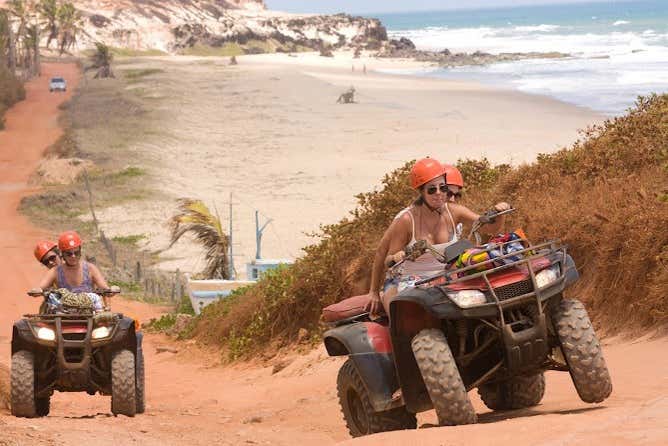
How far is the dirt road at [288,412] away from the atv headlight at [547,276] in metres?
0.77

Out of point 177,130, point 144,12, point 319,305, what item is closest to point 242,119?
point 177,130

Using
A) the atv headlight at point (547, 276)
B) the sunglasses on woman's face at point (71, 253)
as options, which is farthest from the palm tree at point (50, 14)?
the atv headlight at point (547, 276)

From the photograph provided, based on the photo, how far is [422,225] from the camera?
8.11 meters

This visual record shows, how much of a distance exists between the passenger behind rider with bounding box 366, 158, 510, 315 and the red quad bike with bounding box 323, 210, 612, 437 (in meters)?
0.27

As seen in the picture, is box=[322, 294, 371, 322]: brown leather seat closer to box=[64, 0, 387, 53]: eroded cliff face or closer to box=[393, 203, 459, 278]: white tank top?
box=[393, 203, 459, 278]: white tank top

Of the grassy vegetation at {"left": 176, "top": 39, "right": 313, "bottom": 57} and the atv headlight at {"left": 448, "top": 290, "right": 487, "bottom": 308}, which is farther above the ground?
the atv headlight at {"left": 448, "top": 290, "right": 487, "bottom": 308}

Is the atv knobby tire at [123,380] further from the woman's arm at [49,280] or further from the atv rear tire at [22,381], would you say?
the woman's arm at [49,280]

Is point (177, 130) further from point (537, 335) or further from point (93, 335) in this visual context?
point (537, 335)

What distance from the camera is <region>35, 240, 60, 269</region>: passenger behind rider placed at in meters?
11.5

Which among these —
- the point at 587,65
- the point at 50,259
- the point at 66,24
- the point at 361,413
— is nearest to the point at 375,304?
the point at 361,413

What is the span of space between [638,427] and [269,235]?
28.1 metres

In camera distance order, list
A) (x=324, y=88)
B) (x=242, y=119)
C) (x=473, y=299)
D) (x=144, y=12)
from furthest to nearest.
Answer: (x=144, y=12)
(x=324, y=88)
(x=242, y=119)
(x=473, y=299)

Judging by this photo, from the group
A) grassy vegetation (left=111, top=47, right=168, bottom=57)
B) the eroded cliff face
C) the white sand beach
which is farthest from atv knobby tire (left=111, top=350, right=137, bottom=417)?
the eroded cliff face

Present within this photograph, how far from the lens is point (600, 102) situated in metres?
58.4
